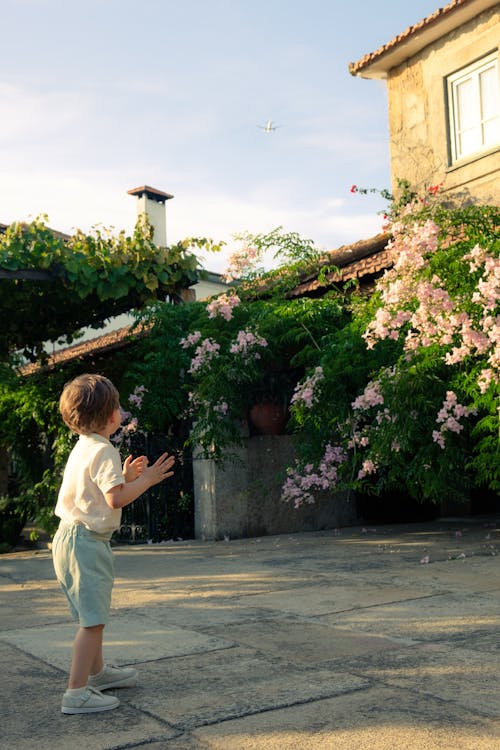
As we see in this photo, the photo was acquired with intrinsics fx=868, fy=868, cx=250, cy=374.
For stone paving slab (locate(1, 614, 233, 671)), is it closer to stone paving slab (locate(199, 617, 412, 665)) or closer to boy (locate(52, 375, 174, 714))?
stone paving slab (locate(199, 617, 412, 665))

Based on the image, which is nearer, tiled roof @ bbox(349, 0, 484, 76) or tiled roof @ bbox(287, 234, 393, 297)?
tiled roof @ bbox(287, 234, 393, 297)

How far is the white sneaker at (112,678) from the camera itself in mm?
3668

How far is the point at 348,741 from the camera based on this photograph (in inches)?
117

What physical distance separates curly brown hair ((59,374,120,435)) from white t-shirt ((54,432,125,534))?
79 mm

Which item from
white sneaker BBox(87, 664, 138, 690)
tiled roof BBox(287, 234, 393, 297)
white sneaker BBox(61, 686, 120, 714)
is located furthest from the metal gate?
white sneaker BBox(61, 686, 120, 714)

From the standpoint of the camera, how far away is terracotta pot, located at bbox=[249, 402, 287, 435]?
397 inches

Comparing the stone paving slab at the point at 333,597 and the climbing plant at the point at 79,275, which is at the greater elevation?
the climbing plant at the point at 79,275

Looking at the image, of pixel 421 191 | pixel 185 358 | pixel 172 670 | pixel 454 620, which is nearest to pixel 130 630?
pixel 172 670

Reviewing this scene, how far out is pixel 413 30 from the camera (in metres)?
12.8

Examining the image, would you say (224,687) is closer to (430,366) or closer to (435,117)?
(430,366)

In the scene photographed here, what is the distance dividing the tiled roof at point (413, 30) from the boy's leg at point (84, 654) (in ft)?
36.5

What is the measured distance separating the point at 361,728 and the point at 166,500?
7.24 metres

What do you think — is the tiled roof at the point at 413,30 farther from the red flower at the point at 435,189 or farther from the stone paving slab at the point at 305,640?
the stone paving slab at the point at 305,640

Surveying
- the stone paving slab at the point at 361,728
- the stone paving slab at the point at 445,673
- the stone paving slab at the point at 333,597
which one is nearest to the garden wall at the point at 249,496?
the stone paving slab at the point at 333,597
